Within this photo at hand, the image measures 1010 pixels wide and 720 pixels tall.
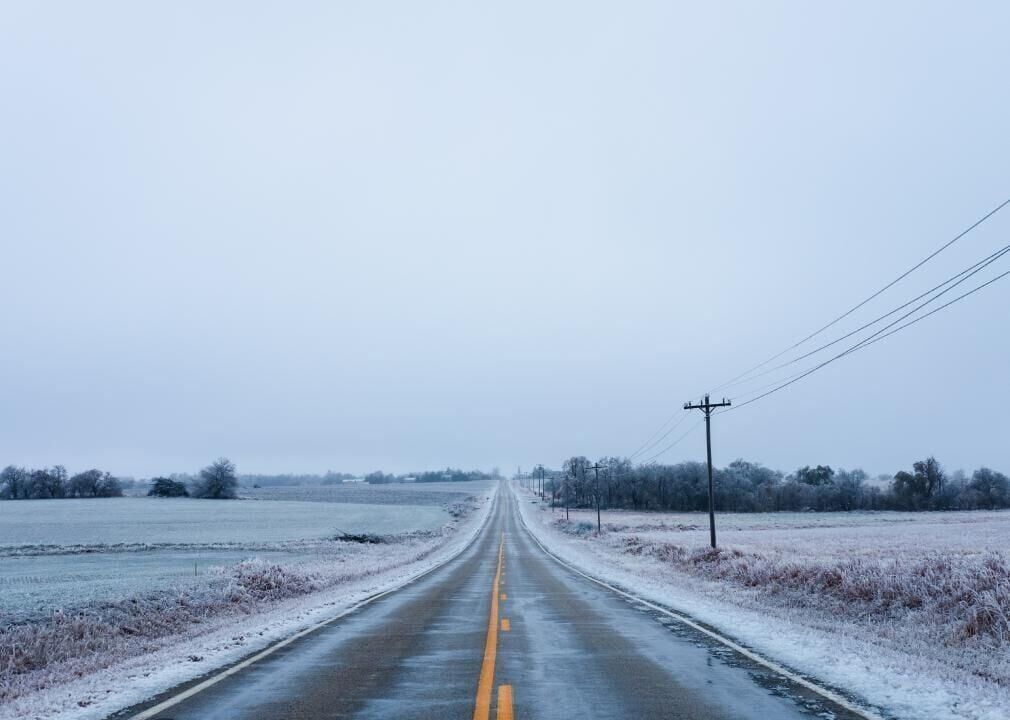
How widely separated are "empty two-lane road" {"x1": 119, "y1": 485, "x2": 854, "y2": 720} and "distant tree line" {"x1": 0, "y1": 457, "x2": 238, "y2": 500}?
509ft

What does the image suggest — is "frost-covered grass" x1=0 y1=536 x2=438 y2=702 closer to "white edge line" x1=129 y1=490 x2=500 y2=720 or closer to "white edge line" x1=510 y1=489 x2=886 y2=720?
"white edge line" x1=129 y1=490 x2=500 y2=720

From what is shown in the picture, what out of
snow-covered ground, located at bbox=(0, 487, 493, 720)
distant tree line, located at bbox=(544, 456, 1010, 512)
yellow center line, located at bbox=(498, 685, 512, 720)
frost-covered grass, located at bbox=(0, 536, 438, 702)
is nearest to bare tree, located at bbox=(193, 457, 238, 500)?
distant tree line, located at bbox=(544, 456, 1010, 512)

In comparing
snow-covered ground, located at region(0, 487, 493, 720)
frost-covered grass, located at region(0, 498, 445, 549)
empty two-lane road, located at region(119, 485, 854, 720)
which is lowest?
frost-covered grass, located at region(0, 498, 445, 549)

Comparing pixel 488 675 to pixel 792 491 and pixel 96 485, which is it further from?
pixel 96 485

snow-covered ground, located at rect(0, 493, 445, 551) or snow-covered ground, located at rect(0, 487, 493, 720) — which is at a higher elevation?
snow-covered ground, located at rect(0, 487, 493, 720)

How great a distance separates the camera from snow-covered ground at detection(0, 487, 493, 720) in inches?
430

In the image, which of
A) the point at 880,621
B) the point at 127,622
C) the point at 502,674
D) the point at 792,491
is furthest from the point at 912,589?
the point at 792,491

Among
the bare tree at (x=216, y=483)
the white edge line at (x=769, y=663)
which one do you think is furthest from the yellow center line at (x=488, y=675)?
the bare tree at (x=216, y=483)

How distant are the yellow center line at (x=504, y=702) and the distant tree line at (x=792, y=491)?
125205mm

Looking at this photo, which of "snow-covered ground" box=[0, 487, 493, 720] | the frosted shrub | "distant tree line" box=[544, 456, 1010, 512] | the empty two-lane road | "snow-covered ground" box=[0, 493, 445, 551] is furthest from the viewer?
"distant tree line" box=[544, 456, 1010, 512]

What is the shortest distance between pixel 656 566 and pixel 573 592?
13.3 metres

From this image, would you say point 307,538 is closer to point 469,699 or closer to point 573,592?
point 573,592

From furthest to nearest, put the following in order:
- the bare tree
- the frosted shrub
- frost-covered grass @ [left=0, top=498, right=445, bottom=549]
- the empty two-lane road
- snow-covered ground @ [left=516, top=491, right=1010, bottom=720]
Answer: the bare tree
frost-covered grass @ [left=0, top=498, right=445, bottom=549]
the frosted shrub
snow-covered ground @ [left=516, top=491, right=1010, bottom=720]
the empty two-lane road

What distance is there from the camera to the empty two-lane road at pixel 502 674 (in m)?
8.66
